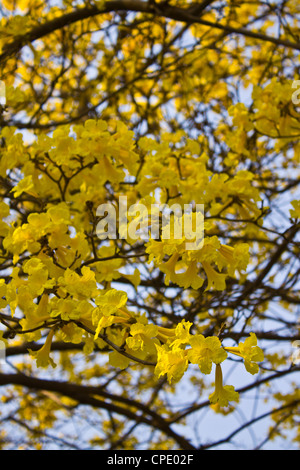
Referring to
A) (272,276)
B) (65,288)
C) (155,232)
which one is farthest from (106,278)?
(272,276)

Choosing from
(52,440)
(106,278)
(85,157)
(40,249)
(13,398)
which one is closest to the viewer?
(40,249)

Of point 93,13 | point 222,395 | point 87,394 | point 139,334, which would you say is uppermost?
point 93,13

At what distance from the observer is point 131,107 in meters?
4.93

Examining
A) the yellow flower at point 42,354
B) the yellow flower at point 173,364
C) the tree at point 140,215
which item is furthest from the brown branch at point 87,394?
the yellow flower at point 173,364

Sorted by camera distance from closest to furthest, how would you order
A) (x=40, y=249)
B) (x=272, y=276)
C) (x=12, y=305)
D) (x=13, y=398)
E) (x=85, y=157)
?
1. (x=12, y=305)
2. (x=40, y=249)
3. (x=85, y=157)
4. (x=272, y=276)
5. (x=13, y=398)

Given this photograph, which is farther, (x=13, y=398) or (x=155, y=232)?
(x=13, y=398)

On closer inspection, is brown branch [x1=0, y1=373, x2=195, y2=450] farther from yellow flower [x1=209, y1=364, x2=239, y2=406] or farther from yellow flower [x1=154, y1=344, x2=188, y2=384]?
yellow flower [x1=154, y1=344, x2=188, y2=384]

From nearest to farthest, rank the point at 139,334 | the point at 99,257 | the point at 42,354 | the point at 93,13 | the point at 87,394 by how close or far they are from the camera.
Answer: the point at 139,334
the point at 42,354
the point at 99,257
the point at 93,13
the point at 87,394

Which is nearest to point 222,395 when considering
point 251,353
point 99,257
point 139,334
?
point 251,353

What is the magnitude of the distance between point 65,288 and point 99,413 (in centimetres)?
455

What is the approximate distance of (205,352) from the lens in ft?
4.81

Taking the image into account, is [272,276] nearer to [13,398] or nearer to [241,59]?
[241,59]

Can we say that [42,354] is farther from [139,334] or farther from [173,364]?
[173,364]

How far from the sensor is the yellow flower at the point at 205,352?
1444mm
